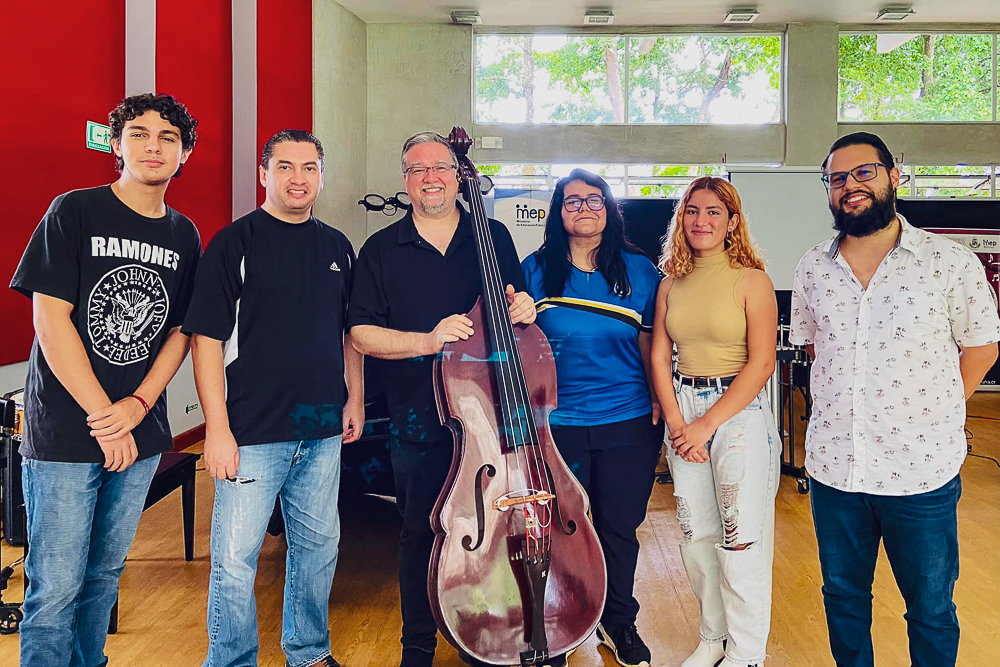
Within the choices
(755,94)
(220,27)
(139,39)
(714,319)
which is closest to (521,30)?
(755,94)

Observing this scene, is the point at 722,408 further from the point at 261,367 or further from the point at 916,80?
the point at 916,80

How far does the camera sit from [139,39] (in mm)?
4324

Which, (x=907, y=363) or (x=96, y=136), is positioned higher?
(x=96, y=136)

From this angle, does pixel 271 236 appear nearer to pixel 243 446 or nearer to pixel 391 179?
pixel 243 446

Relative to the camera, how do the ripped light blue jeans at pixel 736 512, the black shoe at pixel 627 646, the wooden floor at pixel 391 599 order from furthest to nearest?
1. the wooden floor at pixel 391 599
2. the black shoe at pixel 627 646
3. the ripped light blue jeans at pixel 736 512

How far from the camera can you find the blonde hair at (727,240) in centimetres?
188

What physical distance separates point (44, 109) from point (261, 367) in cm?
286

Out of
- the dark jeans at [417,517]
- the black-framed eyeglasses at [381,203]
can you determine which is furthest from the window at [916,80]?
the dark jeans at [417,517]

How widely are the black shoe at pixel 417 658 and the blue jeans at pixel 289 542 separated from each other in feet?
0.77

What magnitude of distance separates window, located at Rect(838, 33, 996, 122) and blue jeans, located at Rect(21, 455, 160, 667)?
8663mm

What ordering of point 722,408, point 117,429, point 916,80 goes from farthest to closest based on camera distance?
point 916,80, point 722,408, point 117,429

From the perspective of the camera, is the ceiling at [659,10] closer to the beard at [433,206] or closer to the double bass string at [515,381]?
the beard at [433,206]

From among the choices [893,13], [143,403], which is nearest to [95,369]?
[143,403]

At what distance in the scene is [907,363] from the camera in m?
1.63
